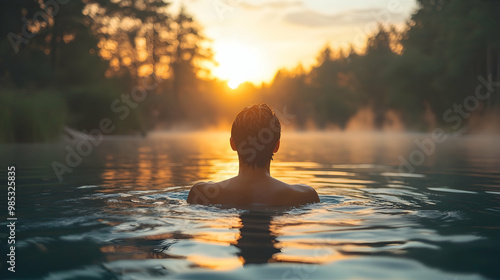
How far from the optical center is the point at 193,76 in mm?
76250

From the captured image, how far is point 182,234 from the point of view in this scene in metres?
4.37

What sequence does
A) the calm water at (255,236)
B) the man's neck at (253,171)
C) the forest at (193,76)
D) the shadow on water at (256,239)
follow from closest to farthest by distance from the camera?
the calm water at (255,236)
the shadow on water at (256,239)
the man's neck at (253,171)
the forest at (193,76)

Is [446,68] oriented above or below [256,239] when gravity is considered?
above

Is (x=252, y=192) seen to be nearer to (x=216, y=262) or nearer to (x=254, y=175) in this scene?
(x=254, y=175)

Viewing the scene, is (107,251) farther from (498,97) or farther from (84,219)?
(498,97)

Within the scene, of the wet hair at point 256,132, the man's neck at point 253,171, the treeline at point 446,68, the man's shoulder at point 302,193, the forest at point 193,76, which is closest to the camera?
the wet hair at point 256,132

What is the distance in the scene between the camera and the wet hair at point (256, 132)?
5098 millimetres

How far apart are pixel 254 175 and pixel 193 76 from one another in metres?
72.1

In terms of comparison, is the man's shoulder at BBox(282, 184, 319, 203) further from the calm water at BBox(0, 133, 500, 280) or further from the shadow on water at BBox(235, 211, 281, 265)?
the shadow on water at BBox(235, 211, 281, 265)

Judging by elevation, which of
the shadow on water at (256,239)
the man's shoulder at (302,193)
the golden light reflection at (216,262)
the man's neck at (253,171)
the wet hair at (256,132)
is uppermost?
the wet hair at (256,132)

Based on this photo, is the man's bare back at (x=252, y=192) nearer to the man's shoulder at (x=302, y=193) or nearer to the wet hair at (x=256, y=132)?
the man's shoulder at (x=302, y=193)

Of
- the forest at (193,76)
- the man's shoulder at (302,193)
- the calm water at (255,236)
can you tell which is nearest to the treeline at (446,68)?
the forest at (193,76)

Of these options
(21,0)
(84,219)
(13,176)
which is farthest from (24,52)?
(84,219)

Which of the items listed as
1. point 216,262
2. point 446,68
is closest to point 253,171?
point 216,262
